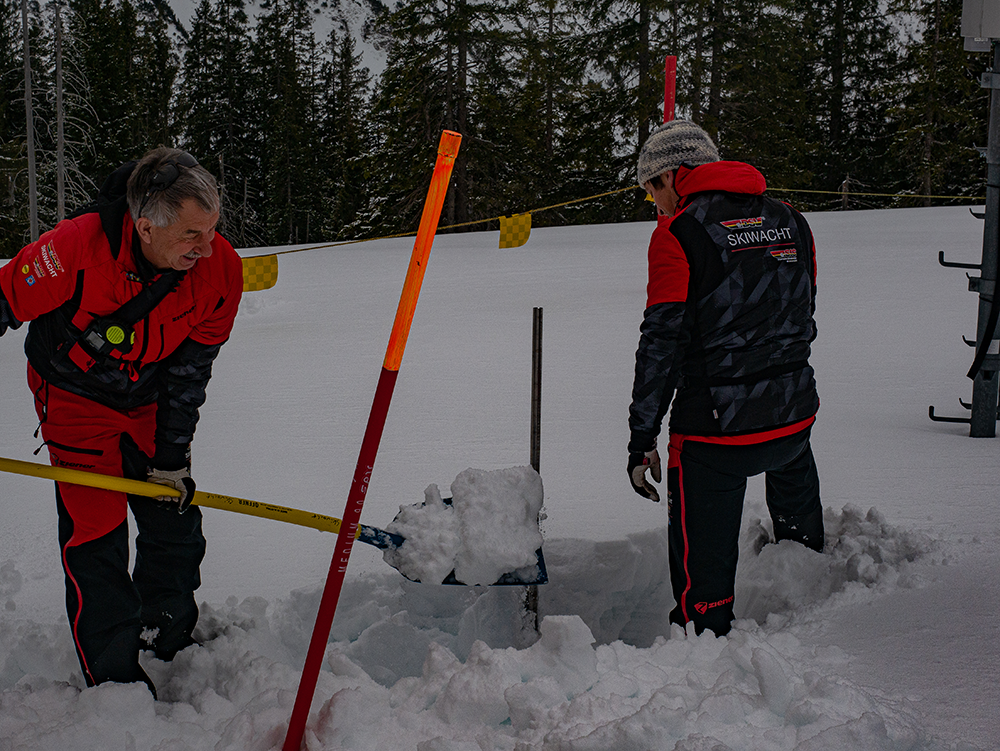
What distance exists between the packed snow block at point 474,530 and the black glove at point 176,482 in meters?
0.62

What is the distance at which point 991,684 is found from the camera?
6.57ft

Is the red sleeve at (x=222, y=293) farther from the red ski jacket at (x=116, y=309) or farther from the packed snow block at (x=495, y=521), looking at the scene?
the packed snow block at (x=495, y=521)

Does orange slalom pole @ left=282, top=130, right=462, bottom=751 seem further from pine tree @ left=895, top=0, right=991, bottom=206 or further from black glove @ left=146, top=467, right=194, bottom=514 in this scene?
pine tree @ left=895, top=0, right=991, bottom=206

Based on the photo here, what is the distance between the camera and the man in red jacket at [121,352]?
83.0 inches

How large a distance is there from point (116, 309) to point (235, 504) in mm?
656

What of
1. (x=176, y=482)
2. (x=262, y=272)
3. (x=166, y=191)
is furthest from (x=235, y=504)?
(x=262, y=272)

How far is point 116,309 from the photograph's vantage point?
7.25ft

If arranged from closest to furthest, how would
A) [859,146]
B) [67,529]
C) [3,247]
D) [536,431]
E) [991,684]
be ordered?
1. [991,684]
2. [67,529]
3. [536,431]
4. [3,247]
5. [859,146]

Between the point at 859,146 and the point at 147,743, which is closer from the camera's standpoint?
the point at 147,743

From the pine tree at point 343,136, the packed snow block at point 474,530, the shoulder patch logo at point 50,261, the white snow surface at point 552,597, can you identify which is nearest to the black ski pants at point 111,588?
the white snow surface at point 552,597

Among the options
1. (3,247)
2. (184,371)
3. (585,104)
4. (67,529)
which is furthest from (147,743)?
(3,247)

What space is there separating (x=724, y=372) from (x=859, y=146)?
28.0m

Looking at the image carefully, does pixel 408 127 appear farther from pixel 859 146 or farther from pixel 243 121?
pixel 859 146

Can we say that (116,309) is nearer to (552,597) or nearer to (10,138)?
(552,597)
